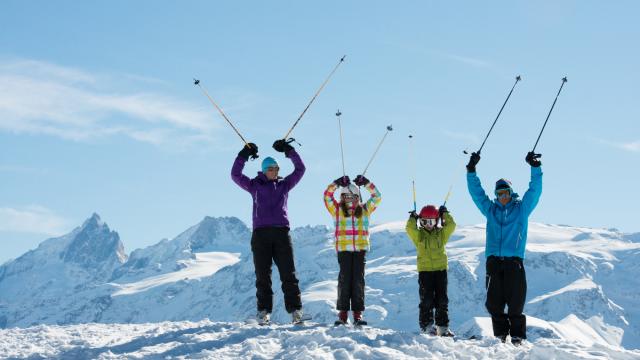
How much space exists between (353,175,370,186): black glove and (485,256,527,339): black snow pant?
3052mm

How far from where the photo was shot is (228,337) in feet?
41.7

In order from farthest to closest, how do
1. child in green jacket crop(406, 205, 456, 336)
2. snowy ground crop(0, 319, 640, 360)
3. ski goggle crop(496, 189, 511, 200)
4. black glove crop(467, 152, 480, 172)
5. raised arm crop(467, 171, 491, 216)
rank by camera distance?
child in green jacket crop(406, 205, 456, 336)
black glove crop(467, 152, 480, 172)
raised arm crop(467, 171, 491, 216)
ski goggle crop(496, 189, 511, 200)
snowy ground crop(0, 319, 640, 360)

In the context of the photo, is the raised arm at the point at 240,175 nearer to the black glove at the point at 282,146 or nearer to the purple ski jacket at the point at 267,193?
the purple ski jacket at the point at 267,193

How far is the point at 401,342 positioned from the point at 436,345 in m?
0.52

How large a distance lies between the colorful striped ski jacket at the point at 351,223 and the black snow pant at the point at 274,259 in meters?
0.98

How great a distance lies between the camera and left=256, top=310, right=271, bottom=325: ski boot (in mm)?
14189

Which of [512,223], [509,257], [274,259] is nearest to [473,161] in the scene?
[512,223]

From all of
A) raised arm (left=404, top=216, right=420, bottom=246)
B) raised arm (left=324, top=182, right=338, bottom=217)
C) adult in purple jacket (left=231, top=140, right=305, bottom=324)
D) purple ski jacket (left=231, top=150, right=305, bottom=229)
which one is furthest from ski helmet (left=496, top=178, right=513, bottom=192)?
adult in purple jacket (left=231, top=140, right=305, bottom=324)

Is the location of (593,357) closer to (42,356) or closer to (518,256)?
(518,256)

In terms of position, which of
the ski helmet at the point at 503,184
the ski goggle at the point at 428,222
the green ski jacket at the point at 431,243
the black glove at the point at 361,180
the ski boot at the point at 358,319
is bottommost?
the ski boot at the point at 358,319

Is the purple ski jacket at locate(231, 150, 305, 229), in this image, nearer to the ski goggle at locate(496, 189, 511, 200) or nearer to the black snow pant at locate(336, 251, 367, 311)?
the black snow pant at locate(336, 251, 367, 311)

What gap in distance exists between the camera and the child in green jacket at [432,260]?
564 inches

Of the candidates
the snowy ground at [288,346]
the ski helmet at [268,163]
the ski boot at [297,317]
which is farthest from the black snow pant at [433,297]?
the ski helmet at [268,163]

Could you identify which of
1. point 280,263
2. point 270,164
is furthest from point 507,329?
point 270,164
